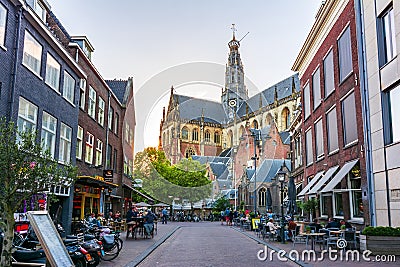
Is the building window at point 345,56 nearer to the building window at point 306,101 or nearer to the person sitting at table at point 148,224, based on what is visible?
the building window at point 306,101

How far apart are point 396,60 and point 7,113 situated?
A: 13.4 m

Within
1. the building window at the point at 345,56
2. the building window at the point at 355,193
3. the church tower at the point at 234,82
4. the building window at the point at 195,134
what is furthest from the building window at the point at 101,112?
the church tower at the point at 234,82

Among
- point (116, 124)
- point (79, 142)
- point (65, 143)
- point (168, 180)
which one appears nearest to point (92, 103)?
point (79, 142)

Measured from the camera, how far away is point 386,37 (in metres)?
15.8

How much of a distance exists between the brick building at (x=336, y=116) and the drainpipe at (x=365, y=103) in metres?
0.42

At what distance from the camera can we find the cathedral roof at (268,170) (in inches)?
2490

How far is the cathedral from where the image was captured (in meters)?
73.8

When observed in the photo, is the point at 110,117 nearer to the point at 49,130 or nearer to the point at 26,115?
the point at 49,130

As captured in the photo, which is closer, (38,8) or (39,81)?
(39,81)

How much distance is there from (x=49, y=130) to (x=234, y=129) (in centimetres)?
8934

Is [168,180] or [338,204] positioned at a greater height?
[168,180]

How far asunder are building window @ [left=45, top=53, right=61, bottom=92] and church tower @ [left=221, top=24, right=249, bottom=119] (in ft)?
329

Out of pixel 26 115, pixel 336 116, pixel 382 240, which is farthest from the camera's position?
pixel 336 116

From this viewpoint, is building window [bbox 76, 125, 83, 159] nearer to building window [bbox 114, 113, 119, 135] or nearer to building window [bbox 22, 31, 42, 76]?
building window [bbox 22, 31, 42, 76]
